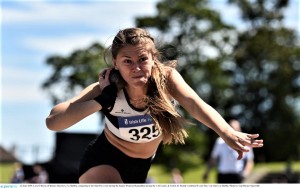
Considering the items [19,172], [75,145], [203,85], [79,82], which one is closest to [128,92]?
[75,145]

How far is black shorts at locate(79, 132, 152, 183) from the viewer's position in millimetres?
5273

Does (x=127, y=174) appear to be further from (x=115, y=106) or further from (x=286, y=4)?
(x=286, y=4)

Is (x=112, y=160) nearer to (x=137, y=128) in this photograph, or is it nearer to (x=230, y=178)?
(x=137, y=128)

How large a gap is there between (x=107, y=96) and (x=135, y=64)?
1.11 feet

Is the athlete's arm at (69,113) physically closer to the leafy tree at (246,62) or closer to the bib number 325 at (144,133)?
the bib number 325 at (144,133)

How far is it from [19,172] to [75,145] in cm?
440

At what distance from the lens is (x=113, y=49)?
5.01 m

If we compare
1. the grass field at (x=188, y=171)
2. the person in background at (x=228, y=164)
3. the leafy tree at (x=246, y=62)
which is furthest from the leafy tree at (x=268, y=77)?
the person in background at (x=228, y=164)

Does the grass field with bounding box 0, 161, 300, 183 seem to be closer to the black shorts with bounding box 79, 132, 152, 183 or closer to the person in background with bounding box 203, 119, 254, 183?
the person in background with bounding box 203, 119, 254, 183

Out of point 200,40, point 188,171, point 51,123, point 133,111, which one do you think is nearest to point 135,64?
point 133,111

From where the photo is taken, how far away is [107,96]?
4.82 m

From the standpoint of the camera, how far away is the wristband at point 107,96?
4812 millimetres

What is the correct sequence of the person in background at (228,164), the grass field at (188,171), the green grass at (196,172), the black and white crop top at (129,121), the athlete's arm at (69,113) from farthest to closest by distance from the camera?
the green grass at (196,172), the grass field at (188,171), the person in background at (228,164), the black and white crop top at (129,121), the athlete's arm at (69,113)

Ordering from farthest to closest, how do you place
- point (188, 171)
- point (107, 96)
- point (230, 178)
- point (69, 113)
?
point (188, 171)
point (230, 178)
point (107, 96)
point (69, 113)
